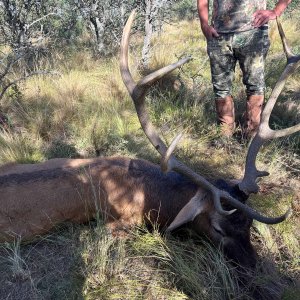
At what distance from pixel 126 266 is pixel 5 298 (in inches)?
36.3

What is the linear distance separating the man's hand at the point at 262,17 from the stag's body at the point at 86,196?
207 cm

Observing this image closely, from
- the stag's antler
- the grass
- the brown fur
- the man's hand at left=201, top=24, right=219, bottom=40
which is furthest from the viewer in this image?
the man's hand at left=201, top=24, right=219, bottom=40

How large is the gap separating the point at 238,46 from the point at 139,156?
1.70 meters

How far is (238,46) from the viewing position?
4203mm

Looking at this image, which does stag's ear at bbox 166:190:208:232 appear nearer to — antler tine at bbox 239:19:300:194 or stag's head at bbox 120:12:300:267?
stag's head at bbox 120:12:300:267

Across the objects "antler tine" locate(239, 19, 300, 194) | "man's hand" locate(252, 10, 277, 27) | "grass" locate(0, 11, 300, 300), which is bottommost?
"grass" locate(0, 11, 300, 300)

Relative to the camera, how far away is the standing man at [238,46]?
13.4ft

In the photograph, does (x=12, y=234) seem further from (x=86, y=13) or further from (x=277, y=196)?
(x=86, y=13)

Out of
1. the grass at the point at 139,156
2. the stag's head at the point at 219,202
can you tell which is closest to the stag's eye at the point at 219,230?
the stag's head at the point at 219,202

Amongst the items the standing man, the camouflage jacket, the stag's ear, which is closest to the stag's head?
the stag's ear

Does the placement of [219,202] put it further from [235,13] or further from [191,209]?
[235,13]

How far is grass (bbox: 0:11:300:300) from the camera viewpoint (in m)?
2.69

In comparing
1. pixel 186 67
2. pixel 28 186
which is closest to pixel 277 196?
pixel 28 186

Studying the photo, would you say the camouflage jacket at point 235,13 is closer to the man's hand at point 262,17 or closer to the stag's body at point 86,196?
the man's hand at point 262,17
